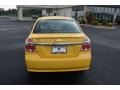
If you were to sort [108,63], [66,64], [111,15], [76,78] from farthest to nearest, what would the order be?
1. [111,15]
2. [108,63]
3. [76,78]
4. [66,64]

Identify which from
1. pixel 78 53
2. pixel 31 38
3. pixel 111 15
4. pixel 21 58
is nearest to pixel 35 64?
pixel 31 38

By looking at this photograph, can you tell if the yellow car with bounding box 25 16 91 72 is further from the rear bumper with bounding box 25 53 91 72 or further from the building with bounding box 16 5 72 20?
the building with bounding box 16 5 72 20

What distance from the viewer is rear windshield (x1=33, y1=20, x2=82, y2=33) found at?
5.73 meters

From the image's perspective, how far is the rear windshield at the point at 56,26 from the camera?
18.8 feet

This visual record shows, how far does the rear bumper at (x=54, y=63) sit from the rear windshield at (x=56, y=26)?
0.94 metres

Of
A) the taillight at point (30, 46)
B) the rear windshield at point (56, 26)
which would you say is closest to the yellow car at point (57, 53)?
the taillight at point (30, 46)

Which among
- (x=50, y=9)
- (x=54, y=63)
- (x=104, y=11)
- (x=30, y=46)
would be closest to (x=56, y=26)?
(x=30, y=46)

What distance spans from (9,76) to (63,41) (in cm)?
181

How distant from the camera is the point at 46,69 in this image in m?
5.01

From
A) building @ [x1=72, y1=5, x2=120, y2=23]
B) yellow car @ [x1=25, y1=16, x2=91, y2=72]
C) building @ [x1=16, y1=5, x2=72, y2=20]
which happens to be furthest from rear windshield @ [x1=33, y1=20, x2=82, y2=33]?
building @ [x1=16, y1=5, x2=72, y2=20]

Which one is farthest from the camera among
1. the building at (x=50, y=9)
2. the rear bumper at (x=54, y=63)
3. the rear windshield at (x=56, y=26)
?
the building at (x=50, y=9)

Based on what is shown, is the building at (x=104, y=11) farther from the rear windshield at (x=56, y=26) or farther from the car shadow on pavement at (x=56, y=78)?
the car shadow on pavement at (x=56, y=78)

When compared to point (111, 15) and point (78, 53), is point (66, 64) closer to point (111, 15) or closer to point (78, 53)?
point (78, 53)

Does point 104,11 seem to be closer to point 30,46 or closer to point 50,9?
point 50,9
